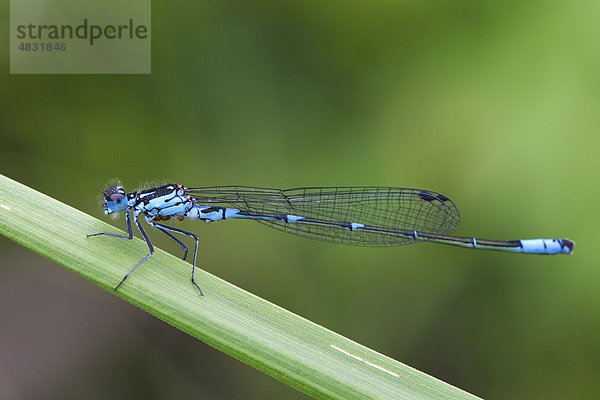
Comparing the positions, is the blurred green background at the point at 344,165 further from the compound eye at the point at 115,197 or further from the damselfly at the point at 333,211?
the compound eye at the point at 115,197

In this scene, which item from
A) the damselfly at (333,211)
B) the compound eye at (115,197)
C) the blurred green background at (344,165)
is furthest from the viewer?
the blurred green background at (344,165)

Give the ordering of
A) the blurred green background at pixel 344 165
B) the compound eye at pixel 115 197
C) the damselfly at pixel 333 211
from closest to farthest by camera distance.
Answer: the compound eye at pixel 115 197, the damselfly at pixel 333 211, the blurred green background at pixel 344 165

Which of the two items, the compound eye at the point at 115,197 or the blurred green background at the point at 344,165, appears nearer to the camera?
the compound eye at the point at 115,197

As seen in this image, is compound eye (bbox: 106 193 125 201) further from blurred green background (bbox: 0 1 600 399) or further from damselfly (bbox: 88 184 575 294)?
blurred green background (bbox: 0 1 600 399)

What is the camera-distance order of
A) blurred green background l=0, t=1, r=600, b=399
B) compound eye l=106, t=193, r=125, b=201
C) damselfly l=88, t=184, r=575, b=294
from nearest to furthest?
compound eye l=106, t=193, r=125, b=201
damselfly l=88, t=184, r=575, b=294
blurred green background l=0, t=1, r=600, b=399

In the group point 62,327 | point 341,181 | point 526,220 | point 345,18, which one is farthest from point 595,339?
point 62,327

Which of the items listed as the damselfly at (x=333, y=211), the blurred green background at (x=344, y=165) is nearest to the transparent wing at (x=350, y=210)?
the damselfly at (x=333, y=211)

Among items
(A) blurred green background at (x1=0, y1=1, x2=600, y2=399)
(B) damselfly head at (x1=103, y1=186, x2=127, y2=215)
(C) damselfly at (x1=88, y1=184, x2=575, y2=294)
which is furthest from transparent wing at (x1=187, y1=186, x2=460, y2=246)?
Answer: (B) damselfly head at (x1=103, y1=186, x2=127, y2=215)
